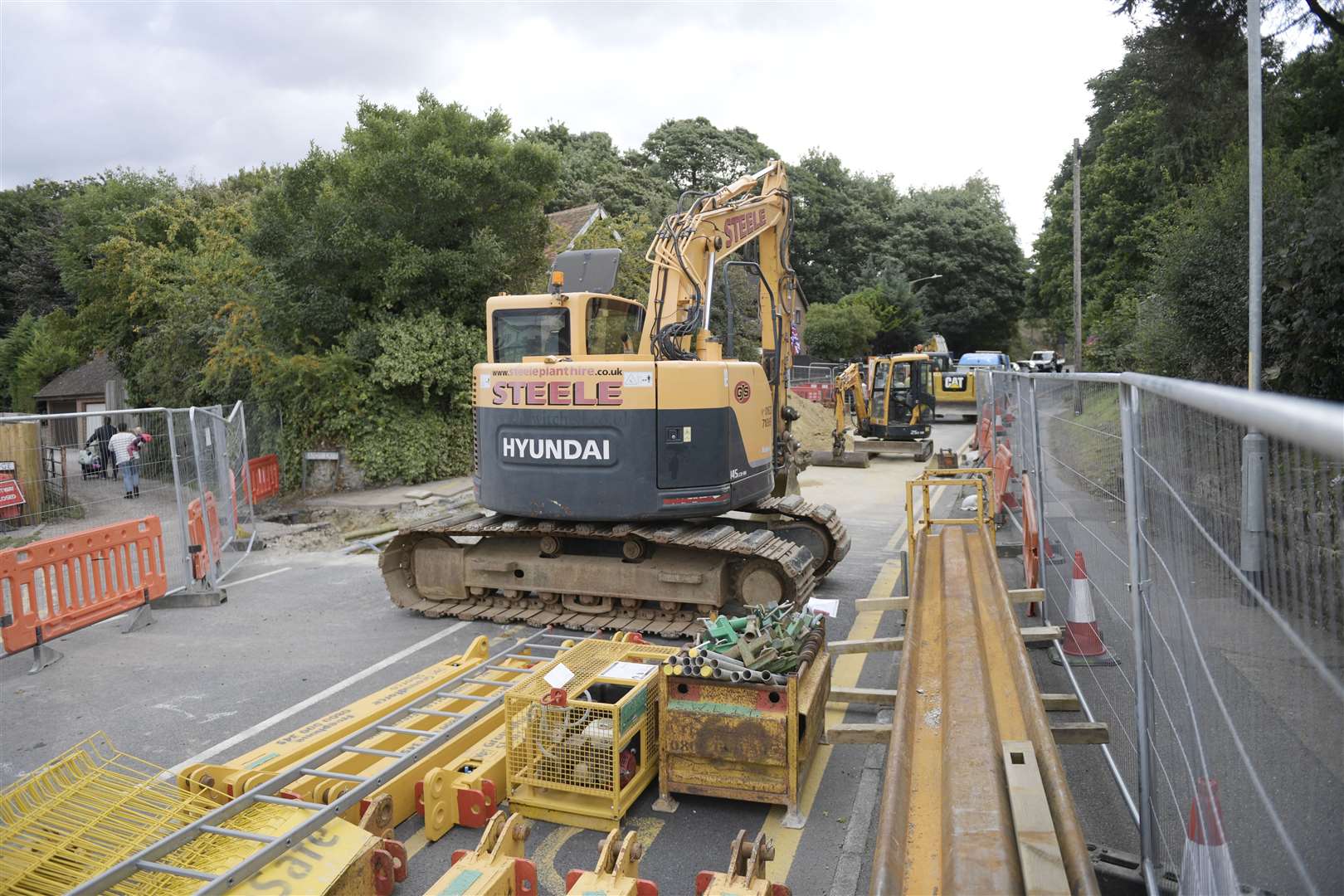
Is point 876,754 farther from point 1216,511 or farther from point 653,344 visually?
point 653,344

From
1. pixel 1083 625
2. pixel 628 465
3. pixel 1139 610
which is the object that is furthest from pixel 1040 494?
pixel 1139 610

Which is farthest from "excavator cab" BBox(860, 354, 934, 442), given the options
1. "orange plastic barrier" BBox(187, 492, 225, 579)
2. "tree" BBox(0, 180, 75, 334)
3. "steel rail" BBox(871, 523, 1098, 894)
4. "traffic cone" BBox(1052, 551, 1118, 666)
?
"tree" BBox(0, 180, 75, 334)

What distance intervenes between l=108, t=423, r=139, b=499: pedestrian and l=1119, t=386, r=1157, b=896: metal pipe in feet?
31.5

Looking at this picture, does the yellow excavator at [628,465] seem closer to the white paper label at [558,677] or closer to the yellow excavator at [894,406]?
Result: the white paper label at [558,677]

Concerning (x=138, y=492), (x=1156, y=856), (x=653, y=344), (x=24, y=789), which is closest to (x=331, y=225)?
(x=138, y=492)

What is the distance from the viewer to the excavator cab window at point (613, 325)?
9195mm

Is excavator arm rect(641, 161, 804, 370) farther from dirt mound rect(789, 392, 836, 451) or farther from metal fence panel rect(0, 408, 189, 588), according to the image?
dirt mound rect(789, 392, 836, 451)

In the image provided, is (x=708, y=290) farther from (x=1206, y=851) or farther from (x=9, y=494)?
(x=1206, y=851)

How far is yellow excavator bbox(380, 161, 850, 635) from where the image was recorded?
8.18 meters

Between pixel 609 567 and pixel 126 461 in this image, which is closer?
pixel 609 567

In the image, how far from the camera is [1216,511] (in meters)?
2.14

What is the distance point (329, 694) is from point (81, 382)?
35.7 m

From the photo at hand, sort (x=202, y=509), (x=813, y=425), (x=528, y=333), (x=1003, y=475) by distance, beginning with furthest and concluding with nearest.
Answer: (x=813, y=425) < (x=1003, y=475) < (x=202, y=509) < (x=528, y=333)

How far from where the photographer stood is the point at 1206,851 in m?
2.33
